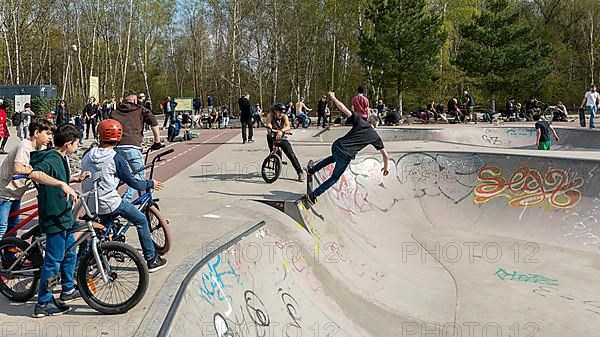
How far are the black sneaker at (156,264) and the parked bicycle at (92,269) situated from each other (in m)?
0.63

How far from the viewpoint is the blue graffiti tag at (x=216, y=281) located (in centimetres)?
380

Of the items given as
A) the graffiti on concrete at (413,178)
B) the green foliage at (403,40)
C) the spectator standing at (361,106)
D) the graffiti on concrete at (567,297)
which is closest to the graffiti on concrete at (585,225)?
the graffiti on concrete at (413,178)

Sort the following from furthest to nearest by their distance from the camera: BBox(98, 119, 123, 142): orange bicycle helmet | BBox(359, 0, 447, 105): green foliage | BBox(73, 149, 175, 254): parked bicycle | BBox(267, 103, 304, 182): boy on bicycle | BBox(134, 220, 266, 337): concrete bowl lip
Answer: BBox(359, 0, 447, 105): green foliage → BBox(267, 103, 304, 182): boy on bicycle → BBox(73, 149, 175, 254): parked bicycle → BBox(98, 119, 123, 142): orange bicycle helmet → BBox(134, 220, 266, 337): concrete bowl lip

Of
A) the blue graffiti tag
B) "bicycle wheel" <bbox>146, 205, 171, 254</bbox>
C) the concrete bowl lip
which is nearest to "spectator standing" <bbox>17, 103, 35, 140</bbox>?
"bicycle wheel" <bbox>146, 205, 171, 254</bbox>

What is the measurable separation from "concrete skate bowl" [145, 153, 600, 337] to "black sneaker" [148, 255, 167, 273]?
2.91 feet

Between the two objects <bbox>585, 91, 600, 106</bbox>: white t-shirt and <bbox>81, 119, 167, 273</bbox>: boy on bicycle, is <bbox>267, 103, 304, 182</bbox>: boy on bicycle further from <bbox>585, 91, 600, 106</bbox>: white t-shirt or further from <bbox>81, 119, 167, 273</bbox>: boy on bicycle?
<bbox>585, 91, 600, 106</bbox>: white t-shirt

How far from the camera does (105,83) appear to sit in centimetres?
4825

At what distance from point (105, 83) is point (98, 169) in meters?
47.5

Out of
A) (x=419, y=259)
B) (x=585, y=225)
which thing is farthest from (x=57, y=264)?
(x=585, y=225)

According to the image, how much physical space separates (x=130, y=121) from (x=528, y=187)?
7321 millimetres

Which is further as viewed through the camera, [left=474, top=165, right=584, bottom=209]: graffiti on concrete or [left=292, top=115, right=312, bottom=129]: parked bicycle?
[left=292, top=115, right=312, bottom=129]: parked bicycle

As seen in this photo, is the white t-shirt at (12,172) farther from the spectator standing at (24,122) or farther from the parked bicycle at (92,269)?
the spectator standing at (24,122)

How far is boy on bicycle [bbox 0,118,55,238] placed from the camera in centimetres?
468

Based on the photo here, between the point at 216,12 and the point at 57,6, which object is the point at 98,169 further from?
the point at 57,6
